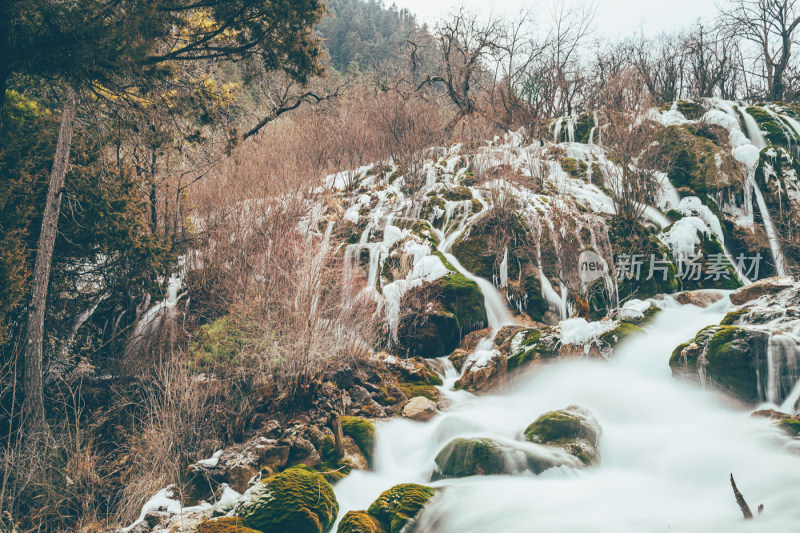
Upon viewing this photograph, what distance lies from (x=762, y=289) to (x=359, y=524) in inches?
381

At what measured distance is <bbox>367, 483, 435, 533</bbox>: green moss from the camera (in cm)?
474

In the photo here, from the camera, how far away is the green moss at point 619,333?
830 cm

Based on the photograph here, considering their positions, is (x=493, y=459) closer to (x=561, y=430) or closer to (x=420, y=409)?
(x=561, y=430)

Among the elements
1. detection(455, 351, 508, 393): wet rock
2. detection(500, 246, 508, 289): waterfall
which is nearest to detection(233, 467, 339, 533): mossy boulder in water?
detection(455, 351, 508, 393): wet rock

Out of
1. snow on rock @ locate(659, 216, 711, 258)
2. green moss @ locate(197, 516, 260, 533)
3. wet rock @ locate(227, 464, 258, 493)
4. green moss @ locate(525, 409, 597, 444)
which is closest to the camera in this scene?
green moss @ locate(197, 516, 260, 533)

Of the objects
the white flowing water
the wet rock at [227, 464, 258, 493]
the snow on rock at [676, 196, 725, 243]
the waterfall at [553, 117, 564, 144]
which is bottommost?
the white flowing water

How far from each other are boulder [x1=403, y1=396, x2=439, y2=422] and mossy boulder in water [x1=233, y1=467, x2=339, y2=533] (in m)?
2.25

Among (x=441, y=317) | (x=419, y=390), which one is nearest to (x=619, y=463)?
(x=419, y=390)

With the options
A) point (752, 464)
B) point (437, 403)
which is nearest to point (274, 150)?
point (437, 403)

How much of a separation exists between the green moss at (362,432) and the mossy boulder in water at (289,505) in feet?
3.84

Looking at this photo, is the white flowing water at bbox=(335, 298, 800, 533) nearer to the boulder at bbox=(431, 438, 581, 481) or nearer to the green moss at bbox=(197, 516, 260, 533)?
the boulder at bbox=(431, 438, 581, 481)

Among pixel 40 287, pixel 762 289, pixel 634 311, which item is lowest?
pixel 634 311

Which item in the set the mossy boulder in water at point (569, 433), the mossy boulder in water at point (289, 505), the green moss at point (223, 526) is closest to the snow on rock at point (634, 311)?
the mossy boulder in water at point (569, 433)

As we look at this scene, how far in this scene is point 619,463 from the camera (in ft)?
19.5
